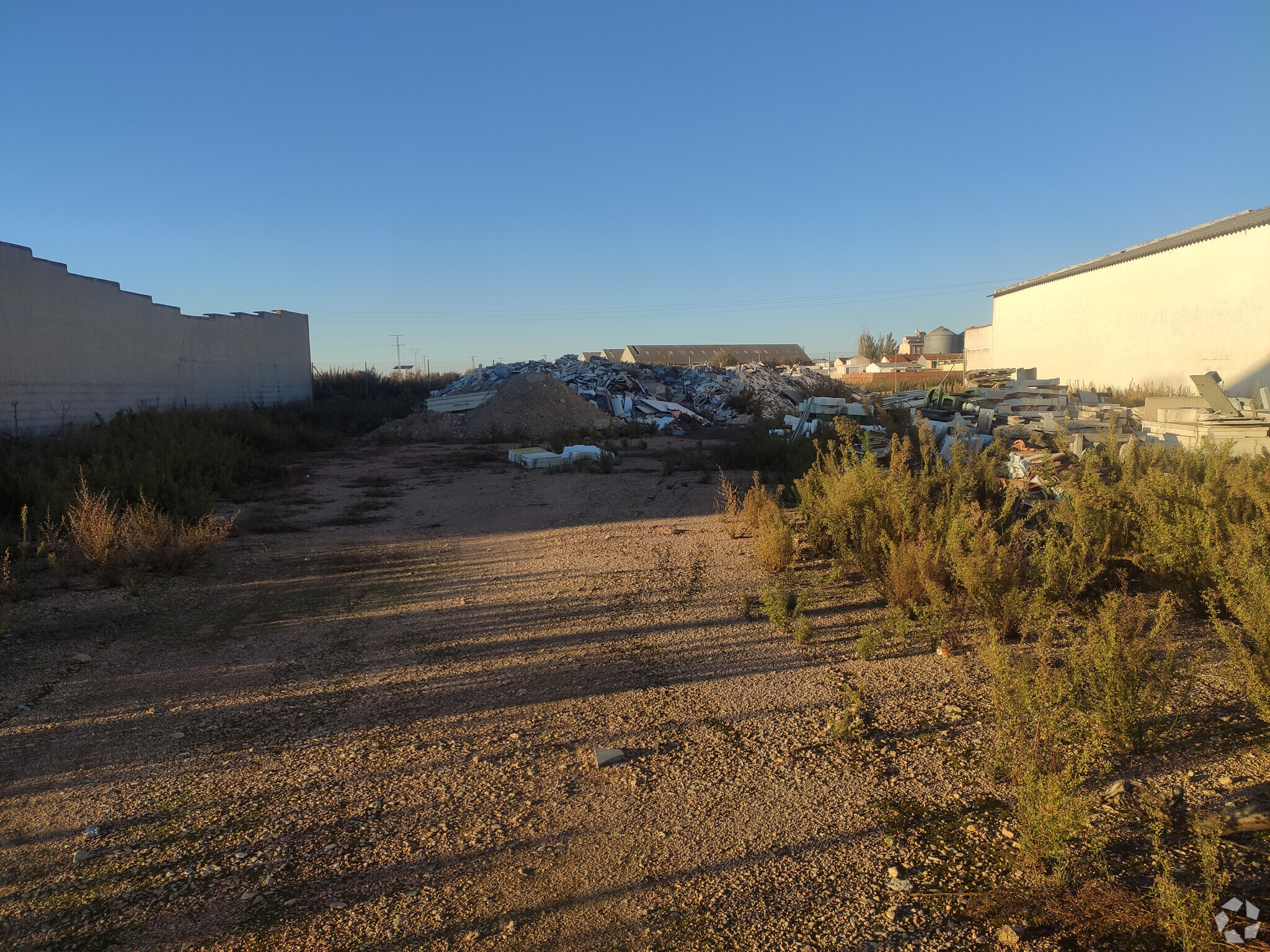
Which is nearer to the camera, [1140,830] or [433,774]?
[1140,830]

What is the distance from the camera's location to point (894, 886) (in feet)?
9.00

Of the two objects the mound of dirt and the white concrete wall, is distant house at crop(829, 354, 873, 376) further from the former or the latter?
the mound of dirt

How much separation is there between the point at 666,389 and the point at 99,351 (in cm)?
2063

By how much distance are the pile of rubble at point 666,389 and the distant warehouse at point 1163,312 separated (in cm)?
995

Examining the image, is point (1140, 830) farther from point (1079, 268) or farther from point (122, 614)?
point (1079, 268)

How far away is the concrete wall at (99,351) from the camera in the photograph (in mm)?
14812

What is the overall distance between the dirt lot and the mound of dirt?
16.7 metres

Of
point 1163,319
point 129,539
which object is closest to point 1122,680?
point 129,539

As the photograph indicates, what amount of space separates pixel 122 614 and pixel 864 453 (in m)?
5.89

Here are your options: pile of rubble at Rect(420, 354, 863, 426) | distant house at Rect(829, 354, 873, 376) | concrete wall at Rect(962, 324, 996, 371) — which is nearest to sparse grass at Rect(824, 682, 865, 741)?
pile of rubble at Rect(420, 354, 863, 426)

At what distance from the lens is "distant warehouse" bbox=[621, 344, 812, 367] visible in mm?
68312

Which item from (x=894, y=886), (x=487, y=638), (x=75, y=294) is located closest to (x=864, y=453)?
(x=487, y=638)

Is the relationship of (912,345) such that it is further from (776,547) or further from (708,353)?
(776,547)

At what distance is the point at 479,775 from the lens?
11.7 feet
